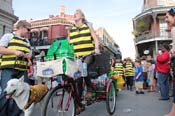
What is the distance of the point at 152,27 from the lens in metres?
35.8

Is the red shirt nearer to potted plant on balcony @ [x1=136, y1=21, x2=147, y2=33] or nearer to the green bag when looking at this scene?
the green bag

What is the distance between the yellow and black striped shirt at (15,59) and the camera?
202 inches

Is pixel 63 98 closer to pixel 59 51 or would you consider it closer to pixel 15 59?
pixel 59 51

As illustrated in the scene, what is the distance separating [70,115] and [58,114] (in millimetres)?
352

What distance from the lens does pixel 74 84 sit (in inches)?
211

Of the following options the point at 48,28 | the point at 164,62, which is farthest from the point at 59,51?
the point at 48,28

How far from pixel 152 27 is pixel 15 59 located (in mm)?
32065

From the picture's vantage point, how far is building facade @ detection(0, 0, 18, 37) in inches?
977

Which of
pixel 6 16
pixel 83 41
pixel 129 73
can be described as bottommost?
pixel 129 73

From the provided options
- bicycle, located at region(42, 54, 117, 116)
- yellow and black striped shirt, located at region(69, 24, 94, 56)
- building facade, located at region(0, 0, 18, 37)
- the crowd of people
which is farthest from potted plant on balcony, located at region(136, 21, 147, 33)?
bicycle, located at region(42, 54, 117, 116)

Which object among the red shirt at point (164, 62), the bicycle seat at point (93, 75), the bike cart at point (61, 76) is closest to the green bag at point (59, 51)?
the bike cart at point (61, 76)

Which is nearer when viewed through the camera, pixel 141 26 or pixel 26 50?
pixel 26 50

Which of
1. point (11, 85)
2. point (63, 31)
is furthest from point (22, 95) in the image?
point (63, 31)

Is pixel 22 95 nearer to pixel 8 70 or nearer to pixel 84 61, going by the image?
pixel 8 70
